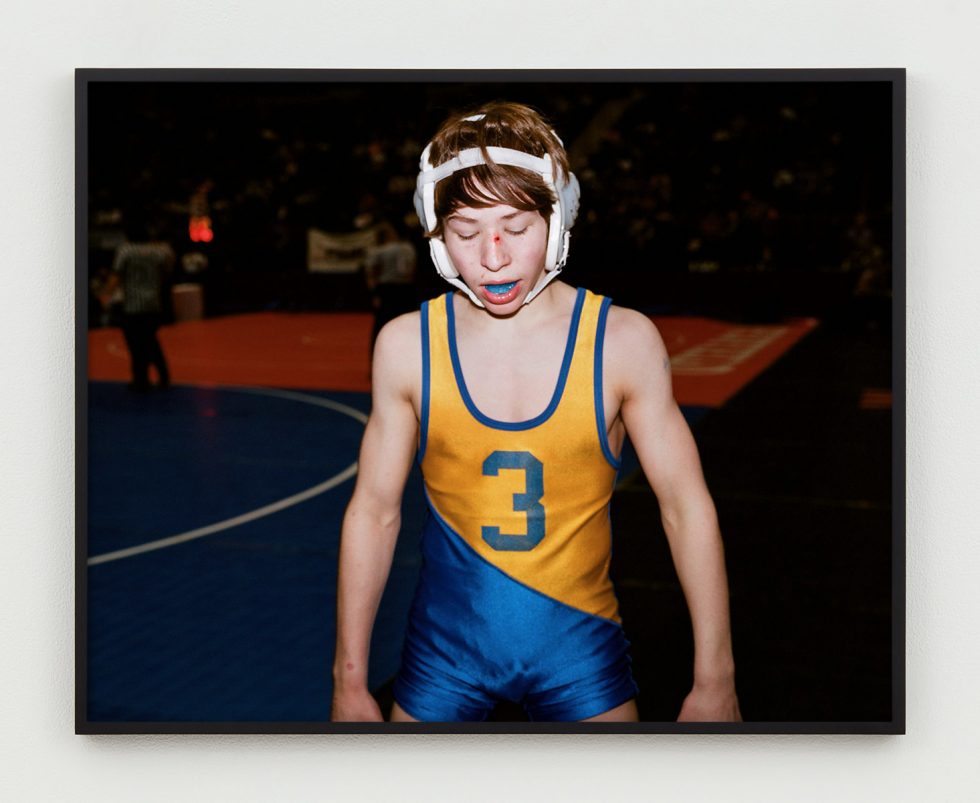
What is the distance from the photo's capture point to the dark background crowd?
2.71 meters

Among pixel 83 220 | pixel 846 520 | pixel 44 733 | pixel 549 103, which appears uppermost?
pixel 549 103

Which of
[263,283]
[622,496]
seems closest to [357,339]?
[263,283]

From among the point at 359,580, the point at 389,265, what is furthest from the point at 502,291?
the point at 389,265

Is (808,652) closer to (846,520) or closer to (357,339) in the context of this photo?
(846,520)

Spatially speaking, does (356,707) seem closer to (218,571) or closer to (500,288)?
(500,288)

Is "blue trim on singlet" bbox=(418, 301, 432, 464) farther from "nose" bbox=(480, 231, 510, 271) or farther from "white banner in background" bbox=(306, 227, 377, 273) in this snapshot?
"white banner in background" bbox=(306, 227, 377, 273)

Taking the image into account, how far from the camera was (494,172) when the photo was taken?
2.50 metres

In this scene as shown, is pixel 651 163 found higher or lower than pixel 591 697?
higher

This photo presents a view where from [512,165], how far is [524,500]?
2.17ft

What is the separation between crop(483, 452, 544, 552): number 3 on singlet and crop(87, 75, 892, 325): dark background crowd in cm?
45

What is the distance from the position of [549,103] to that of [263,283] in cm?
1074

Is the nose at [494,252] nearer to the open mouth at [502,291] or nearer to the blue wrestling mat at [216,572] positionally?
the open mouth at [502,291]

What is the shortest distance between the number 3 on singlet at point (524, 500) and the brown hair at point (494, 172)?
0.48m

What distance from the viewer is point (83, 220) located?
2664 mm
